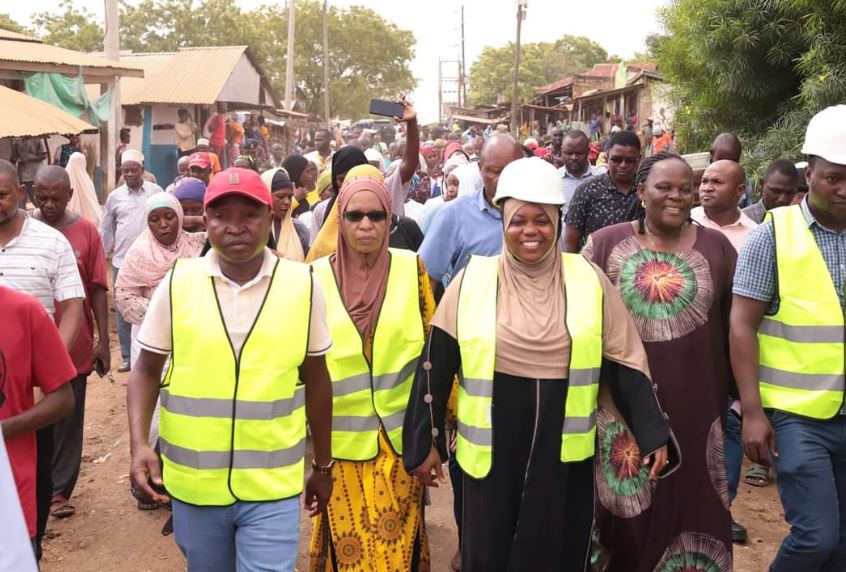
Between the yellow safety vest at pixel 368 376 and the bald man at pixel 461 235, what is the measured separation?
0.98m

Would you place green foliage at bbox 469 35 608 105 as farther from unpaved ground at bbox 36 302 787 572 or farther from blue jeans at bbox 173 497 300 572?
blue jeans at bbox 173 497 300 572

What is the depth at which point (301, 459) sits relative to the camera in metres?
3.37

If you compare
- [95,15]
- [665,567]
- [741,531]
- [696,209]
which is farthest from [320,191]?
[95,15]

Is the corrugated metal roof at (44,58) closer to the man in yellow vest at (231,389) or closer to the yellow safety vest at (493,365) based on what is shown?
the man in yellow vest at (231,389)

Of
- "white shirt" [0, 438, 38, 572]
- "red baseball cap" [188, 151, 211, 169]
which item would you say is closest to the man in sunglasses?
"white shirt" [0, 438, 38, 572]

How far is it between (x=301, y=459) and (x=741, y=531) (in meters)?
3.06

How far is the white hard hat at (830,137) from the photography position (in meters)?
3.64

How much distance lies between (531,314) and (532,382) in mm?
246

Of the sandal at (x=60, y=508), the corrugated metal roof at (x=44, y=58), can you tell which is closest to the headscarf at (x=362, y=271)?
the sandal at (x=60, y=508)

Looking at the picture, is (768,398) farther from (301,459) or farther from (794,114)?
(794,114)

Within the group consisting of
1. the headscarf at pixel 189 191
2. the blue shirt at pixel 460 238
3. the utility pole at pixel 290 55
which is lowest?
the blue shirt at pixel 460 238

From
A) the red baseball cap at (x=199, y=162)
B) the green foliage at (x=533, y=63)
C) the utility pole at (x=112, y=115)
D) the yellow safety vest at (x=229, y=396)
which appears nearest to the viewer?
the yellow safety vest at (x=229, y=396)

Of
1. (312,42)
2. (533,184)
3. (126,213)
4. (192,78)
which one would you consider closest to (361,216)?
(533,184)

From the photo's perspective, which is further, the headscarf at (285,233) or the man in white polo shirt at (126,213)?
the man in white polo shirt at (126,213)
